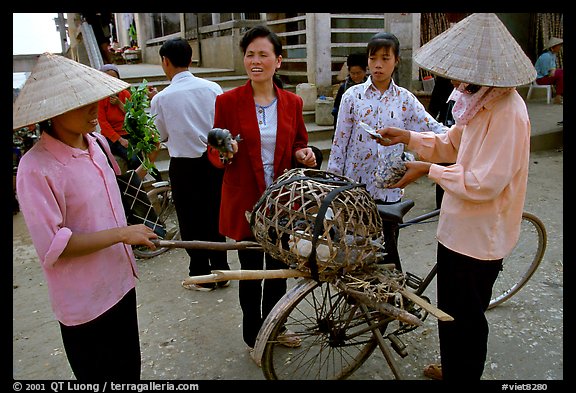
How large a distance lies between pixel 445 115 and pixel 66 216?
4644mm

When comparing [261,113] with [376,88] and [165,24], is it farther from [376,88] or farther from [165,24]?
[165,24]

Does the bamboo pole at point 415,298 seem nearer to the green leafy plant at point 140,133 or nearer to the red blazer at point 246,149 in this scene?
the red blazer at point 246,149

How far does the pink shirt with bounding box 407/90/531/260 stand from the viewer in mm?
2006

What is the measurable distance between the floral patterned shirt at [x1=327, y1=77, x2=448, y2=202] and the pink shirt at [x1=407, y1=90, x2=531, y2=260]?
94 centimetres

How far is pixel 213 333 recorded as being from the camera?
3.33 metres

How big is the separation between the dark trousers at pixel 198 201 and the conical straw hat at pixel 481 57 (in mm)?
2247

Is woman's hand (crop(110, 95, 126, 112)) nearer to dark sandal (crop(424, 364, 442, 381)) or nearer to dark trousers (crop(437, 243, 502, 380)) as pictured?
dark trousers (crop(437, 243, 502, 380))

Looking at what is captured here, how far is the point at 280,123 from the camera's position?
2.67 meters

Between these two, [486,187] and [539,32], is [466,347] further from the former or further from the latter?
[539,32]

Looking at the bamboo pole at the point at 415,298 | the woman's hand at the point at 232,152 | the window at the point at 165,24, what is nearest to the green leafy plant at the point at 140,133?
the woman's hand at the point at 232,152

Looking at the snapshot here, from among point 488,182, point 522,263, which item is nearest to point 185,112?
point 488,182

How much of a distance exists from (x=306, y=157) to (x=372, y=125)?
0.72 metres
